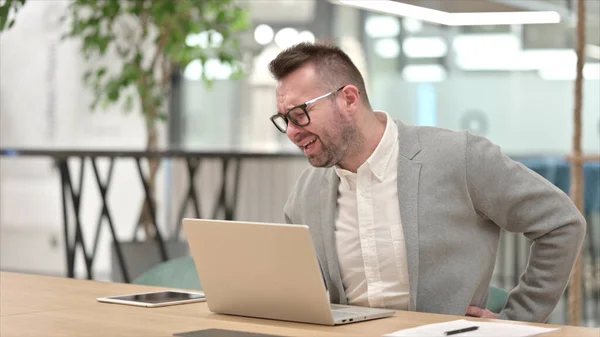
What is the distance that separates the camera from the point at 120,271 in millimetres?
5891

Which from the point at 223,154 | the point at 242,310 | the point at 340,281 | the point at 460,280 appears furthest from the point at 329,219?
the point at 223,154

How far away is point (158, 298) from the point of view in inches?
109

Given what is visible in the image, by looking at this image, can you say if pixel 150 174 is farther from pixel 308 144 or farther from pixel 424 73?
pixel 308 144

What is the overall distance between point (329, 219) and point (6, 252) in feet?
18.1

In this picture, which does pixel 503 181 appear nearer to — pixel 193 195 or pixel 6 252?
pixel 193 195

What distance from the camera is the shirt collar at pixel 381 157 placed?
2.94 m

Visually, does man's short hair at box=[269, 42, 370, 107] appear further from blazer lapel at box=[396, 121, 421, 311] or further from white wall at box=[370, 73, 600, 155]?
white wall at box=[370, 73, 600, 155]

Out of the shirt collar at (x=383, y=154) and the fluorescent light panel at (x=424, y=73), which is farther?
the fluorescent light panel at (x=424, y=73)

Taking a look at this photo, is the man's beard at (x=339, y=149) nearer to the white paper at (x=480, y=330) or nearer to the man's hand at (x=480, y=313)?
the man's hand at (x=480, y=313)

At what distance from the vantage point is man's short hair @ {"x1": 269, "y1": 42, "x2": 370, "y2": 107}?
2.88 metres

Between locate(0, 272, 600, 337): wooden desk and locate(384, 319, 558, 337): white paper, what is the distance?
0.05 m

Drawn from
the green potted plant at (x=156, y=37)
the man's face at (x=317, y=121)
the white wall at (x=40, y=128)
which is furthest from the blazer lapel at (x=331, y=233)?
the white wall at (x=40, y=128)

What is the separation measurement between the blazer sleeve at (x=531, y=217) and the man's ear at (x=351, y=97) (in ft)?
1.07

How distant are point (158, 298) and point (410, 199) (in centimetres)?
71
